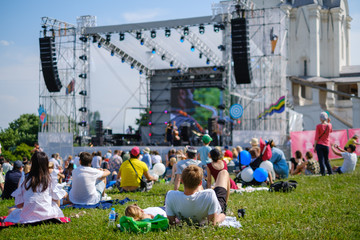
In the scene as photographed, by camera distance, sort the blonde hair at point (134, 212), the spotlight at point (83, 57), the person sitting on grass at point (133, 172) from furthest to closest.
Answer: the spotlight at point (83, 57) → the person sitting on grass at point (133, 172) → the blonde hair at point (134, 212)

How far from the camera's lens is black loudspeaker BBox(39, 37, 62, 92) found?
836 inches

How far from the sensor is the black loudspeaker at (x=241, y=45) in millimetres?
17984

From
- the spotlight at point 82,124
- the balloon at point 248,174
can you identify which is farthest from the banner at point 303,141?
the spotlight at point 82,124

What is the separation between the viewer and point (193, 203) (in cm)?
482

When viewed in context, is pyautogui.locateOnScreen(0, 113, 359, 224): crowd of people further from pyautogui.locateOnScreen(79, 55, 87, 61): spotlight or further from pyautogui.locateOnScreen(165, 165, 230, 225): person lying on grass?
pyautogui.locateOnScreen(79, 55, 87, 61): spotlight

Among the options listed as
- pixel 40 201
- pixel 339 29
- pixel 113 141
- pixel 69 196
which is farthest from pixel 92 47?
pixel 339 29

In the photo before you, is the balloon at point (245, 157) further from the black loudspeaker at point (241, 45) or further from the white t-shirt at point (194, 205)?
the black loudspeaker at point (241, 45)

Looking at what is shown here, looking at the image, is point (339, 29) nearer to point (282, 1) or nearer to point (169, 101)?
point (282, 1)

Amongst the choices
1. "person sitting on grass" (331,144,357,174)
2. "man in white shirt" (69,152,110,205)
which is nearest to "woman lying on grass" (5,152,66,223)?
"man in white shirt" (69,152,110,205)

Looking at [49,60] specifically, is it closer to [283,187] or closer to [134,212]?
[283,187]

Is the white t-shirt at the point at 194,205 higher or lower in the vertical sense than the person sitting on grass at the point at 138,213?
higher

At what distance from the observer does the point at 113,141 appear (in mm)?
24734

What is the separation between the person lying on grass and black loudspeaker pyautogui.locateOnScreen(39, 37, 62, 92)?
1787cm

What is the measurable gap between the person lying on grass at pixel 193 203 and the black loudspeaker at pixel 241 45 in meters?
13.6
